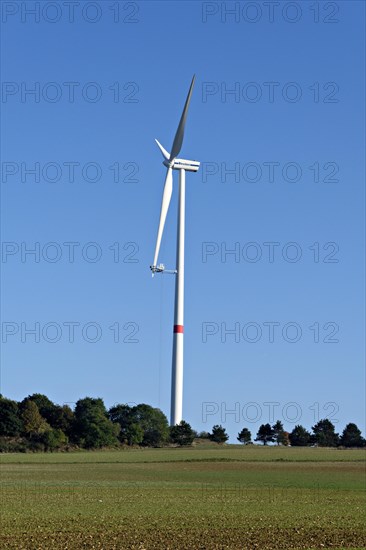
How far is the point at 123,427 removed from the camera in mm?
177875

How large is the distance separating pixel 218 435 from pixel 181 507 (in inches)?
5082

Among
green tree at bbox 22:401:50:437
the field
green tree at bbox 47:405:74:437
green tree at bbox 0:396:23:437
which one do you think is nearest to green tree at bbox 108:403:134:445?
green tree at bbox 47:405:74:437

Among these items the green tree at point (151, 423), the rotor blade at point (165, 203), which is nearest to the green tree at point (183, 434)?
the green tree at point (151, 423)

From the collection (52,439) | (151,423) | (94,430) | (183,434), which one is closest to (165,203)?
(183,434)

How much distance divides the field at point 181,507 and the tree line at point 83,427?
5146 centimetres

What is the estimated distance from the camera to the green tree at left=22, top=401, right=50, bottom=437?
525ft

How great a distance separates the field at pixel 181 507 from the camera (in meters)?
38.8

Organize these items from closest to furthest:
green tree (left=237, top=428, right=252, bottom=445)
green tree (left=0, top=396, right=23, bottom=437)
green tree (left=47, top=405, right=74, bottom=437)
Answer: green tree (left=0, top=396, right=23, bottom=437)
green tree (left=47, top=405, right=74, bottom=437)
green tree (left=237, top=428, right=252, bottom=445)

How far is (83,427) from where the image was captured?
536ft

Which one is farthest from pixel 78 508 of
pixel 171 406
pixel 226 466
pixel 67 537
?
pixel 171 406

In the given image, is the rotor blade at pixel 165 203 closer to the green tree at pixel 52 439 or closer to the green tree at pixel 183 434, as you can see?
the green tree at pixel 183 434

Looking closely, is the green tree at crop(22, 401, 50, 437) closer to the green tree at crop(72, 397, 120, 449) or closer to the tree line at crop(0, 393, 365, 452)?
the tree line at crop(0, 393, 365, 452)

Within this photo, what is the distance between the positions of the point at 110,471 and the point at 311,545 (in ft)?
196

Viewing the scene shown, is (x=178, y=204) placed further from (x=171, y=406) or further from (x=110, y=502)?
(x=110, y=502)
